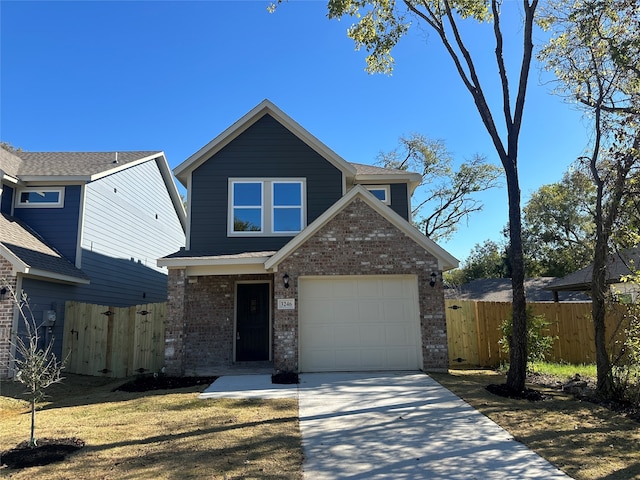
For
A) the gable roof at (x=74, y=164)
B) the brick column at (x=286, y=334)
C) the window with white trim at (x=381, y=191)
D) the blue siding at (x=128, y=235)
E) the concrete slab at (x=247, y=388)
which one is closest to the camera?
the concrete slab at (x=247, y=388)

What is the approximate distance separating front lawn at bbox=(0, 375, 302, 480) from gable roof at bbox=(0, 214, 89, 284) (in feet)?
10.2

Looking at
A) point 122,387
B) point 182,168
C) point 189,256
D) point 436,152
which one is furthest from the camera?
point 436,152

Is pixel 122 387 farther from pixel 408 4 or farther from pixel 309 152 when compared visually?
pixel 408 4

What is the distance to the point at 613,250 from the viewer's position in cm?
837

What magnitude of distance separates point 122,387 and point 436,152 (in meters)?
25.9

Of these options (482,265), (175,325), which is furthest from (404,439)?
(482,265)

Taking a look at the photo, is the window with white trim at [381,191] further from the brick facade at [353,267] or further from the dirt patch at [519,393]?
the dirt patch at [519,393]

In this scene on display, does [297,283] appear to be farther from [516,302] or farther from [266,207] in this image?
[516,302]

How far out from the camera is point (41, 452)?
16.7 ft

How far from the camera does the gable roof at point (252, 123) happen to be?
12.9 meters

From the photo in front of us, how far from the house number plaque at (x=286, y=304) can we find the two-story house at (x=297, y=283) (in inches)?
0.9

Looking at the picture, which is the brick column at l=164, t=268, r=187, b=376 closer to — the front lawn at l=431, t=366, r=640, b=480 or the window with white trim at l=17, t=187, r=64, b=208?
the window with white trim at l=17, t=187, r=64, b=208

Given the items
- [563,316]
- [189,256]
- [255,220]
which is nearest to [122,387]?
[189,256]

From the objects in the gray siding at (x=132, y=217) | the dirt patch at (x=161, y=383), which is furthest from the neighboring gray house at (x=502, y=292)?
the dirt patch at (x=161, y=383)
